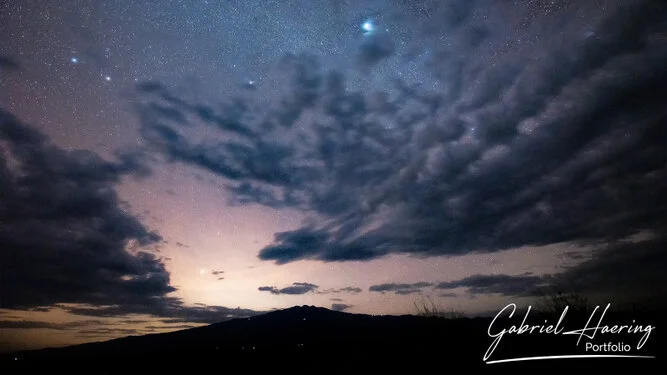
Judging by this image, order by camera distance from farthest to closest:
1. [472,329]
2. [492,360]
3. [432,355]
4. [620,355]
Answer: [472,329] → [432,355] → [492,360] → [620,355]

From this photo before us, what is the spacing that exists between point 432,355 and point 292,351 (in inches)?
379

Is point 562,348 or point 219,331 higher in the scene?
point 562,348

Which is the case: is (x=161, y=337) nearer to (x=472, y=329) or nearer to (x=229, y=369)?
(x=229, y=369)

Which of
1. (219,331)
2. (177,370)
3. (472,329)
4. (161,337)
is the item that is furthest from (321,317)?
(472,329)

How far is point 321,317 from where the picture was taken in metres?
116

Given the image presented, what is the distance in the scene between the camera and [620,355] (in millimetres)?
8461

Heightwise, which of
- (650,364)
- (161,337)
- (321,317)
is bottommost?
(161,337)

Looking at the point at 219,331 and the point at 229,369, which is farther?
the point at 219,331

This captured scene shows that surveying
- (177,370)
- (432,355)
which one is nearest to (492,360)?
(432,355)

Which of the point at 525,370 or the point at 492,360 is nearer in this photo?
the point at 525,370

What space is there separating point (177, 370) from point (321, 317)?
341ft

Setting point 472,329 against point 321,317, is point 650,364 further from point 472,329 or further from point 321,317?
point 321,317

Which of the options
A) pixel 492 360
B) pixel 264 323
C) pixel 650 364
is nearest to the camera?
pixel 650 364

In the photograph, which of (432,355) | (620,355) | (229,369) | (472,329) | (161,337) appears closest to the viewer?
(620,355)
